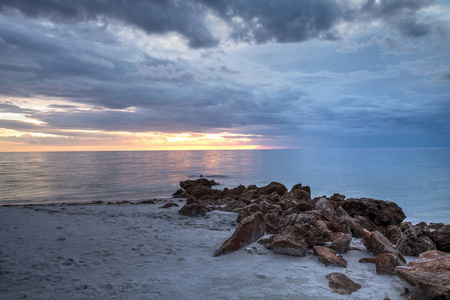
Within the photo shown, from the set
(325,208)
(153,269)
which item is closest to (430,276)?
(153,269)

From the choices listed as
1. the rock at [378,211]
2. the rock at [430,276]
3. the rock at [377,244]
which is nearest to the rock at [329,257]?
the rock at [377,244]

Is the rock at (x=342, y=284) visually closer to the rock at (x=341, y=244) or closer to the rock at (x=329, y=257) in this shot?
the rock at (x=329, y=257)

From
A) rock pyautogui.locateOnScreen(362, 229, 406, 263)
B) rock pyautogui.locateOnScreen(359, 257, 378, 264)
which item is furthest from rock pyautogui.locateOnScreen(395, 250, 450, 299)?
rock pyautogui.locateOnScreen(362, 229, 406, 263)

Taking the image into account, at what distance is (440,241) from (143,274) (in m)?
6.77

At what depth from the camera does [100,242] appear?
266 inches

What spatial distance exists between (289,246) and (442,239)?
12.3 feet

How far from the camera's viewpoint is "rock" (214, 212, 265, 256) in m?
6.02

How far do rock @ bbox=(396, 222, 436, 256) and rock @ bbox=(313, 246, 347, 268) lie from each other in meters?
1.93

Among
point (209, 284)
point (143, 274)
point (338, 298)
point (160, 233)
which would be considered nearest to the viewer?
point (338, 298)

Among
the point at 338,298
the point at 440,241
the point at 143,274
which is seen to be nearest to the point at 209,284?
the point at 143,274

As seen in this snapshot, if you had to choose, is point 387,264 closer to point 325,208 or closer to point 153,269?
point 325,208

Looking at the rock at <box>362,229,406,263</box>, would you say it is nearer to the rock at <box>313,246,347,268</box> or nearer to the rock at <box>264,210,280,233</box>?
the rock at <box>313,246,347,268</box>

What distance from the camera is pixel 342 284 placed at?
169 inches

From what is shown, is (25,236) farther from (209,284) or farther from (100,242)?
(209,284)
